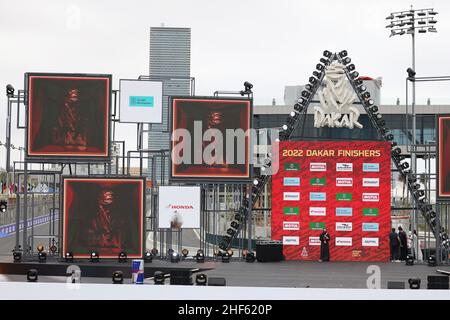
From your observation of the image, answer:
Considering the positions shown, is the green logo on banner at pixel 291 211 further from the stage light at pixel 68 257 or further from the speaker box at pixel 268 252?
the stage light at pixel 68 257

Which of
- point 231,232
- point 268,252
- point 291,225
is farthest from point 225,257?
point 291,225

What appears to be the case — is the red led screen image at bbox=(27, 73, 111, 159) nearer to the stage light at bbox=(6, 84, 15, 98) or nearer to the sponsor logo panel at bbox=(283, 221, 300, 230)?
the stage light at bbox=(6, 84, 15, 98)

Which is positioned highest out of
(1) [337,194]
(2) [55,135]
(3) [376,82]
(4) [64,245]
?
(3) [376,82]

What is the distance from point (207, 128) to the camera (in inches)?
1228

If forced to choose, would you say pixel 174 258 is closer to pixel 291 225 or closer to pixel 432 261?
pixel 291 225

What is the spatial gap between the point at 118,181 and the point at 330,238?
940 centimetres

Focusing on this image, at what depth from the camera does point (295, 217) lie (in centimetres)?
3281

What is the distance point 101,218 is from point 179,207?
321cm

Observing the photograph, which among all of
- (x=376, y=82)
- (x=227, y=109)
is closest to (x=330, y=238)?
(x=227, y=109)

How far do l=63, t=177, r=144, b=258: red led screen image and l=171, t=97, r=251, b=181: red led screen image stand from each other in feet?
7.90

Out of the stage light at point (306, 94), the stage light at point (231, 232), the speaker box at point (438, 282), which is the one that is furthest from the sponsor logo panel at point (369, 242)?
the speaker box at point (438, 282)

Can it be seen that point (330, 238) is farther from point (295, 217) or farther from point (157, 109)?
point (157, 109)
